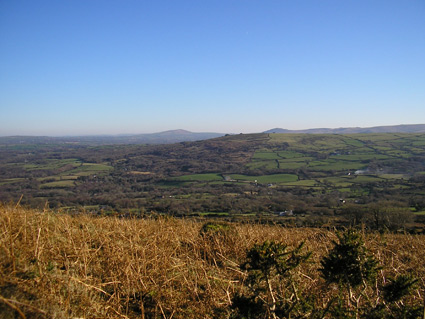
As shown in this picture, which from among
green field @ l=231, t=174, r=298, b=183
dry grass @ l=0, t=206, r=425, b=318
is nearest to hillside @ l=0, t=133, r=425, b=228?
green field @ l=231, t=174, r=298, b=183

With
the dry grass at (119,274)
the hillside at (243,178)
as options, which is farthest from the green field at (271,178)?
the dry grass at (119,274)

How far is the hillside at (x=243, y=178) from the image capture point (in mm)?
Answer: 28391

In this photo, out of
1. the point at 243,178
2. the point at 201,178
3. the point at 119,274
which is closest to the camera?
the point at 119,274

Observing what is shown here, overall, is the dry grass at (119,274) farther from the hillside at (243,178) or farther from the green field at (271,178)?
the green field at (271,178)

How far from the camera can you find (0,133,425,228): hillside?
28.4 meters

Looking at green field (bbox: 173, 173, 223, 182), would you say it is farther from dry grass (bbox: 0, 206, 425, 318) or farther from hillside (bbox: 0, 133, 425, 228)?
dry grass (bbox: 0, 206, 425, 318)

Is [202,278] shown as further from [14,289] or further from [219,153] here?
[219,153]

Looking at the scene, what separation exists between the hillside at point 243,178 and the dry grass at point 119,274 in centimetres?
1506

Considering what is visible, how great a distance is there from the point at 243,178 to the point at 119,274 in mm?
46343

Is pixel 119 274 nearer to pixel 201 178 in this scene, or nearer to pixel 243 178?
pixel 243 178

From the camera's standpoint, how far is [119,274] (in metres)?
3.58

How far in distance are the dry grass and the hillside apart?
15.1 m

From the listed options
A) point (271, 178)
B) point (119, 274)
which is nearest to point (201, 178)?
point (271, 178)

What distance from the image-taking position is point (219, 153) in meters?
70.8
